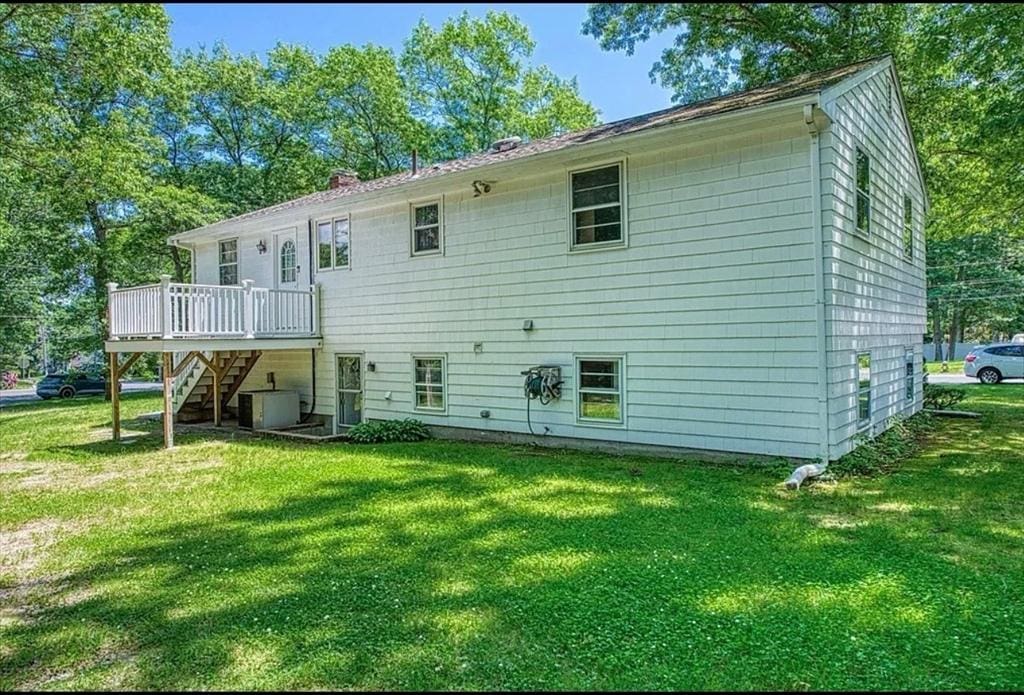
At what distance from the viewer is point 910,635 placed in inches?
129

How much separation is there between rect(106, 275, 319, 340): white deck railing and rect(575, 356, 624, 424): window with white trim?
6299mm

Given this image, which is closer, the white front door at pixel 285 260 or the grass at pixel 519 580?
the grass at pixel 519 580

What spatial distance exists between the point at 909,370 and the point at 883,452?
463cm

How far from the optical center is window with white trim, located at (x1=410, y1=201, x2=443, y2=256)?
11.0 metres

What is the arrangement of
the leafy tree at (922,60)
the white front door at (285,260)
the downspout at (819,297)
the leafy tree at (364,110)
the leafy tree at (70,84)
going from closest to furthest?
1. the downspout at (819,297)
2. the leafy tree at (922,60)
3. the leafy tree at (70,84)
4. the white front door at (285,260)
5. the leafy tree at (364,110)

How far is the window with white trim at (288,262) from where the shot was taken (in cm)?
1362

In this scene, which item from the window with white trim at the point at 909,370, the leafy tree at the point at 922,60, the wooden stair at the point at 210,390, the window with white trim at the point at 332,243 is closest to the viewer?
the leafy tree at the point at 922,60

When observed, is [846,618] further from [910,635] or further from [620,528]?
[620,528]

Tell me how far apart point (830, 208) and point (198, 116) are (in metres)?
26.8

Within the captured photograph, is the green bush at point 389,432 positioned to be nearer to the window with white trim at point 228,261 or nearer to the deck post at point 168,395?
the deck post at point 168,395

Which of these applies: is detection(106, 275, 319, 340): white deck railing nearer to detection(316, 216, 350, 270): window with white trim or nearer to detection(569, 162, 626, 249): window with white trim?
detection(316, 216, 350, 270): window with white trim

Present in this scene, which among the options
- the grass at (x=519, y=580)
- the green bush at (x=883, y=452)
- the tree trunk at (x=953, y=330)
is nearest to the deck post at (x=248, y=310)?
the grass at (x=519, y=580)

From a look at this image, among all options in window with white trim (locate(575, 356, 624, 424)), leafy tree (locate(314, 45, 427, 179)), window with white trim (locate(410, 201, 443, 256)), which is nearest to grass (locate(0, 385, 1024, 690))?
window with white trim (locate(575, 356, 624, 424))

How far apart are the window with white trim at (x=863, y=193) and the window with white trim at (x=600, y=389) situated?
3.83 meters
